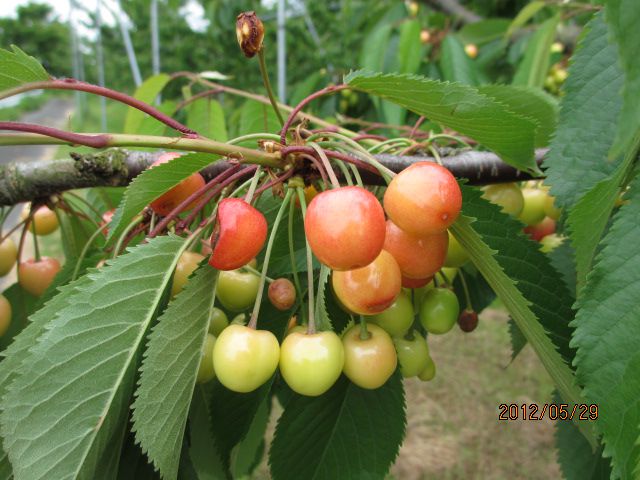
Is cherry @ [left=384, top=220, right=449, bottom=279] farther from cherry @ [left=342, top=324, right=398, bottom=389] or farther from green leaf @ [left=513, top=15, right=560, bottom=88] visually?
green leaf @ [left=513, top=15, right=560, bottom=88]

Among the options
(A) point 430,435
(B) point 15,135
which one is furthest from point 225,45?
(B) point 15,135

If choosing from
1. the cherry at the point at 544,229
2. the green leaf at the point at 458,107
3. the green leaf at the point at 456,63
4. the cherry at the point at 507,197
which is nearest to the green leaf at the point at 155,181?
the green leaf at the point at 458,107

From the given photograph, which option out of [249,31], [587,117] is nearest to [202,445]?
[249,31]

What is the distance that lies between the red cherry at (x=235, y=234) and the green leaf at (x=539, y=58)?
128cm

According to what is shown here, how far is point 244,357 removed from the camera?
65 cm

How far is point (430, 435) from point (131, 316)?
3083 mm

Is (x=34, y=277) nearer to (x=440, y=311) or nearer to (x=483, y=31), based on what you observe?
(x=440, y=311)

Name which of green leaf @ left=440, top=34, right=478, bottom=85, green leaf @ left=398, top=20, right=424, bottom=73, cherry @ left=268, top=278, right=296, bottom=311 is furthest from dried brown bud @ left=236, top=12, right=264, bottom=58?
green leaf @ left=440, top=34, right=478, bottom=85

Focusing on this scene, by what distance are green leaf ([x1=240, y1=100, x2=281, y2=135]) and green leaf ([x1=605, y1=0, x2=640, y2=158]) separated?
108 centimetres

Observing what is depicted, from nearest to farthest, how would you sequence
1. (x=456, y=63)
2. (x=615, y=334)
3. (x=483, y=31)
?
(x=615, y=334), (x=456, y=63), (x=483, y=31)

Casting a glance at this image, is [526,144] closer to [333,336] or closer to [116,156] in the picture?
[333,336]

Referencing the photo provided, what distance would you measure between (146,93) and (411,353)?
1.12 m

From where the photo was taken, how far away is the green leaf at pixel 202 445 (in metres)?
0.95

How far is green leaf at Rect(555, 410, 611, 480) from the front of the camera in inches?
35.4
